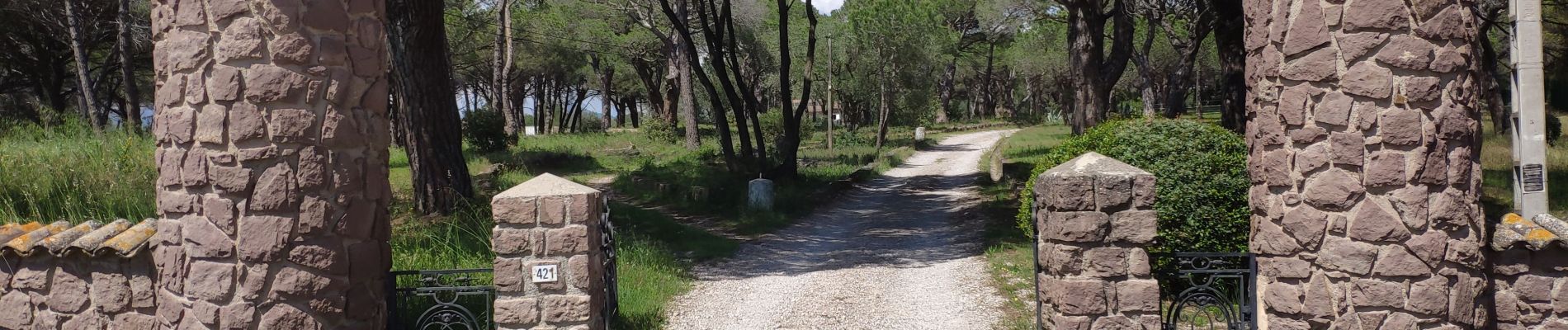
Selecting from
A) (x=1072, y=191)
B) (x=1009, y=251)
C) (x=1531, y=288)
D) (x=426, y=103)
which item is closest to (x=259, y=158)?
(x=1072, y=191)

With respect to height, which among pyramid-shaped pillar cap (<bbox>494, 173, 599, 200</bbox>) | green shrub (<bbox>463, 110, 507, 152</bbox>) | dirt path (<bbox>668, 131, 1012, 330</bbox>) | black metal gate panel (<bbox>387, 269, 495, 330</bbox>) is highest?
→ green shrub (<bbox>463, 110, 507, 152</bbox>)

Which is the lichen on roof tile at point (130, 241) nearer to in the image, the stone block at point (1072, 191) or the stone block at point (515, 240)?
the stone block at point (515, 240)

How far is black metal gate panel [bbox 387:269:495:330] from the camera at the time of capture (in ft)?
18.2

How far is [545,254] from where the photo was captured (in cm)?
561

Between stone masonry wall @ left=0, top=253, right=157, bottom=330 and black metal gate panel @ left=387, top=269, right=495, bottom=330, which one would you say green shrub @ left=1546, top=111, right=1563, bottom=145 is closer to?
black metal gate panel @ left=387, top=269, right=495, bottom=330

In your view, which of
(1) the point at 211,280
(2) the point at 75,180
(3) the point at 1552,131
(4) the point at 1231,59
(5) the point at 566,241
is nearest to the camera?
(1) the point at 211,280

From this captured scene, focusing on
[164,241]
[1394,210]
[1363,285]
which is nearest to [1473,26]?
[1394,210]

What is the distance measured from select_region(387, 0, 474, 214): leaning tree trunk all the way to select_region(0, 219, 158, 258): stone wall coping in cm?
514

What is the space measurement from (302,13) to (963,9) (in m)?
42.4

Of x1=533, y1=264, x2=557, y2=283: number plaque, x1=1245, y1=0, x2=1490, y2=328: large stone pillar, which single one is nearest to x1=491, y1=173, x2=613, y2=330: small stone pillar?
x1=533, y1=264, x2=557, y2=283: number plaque

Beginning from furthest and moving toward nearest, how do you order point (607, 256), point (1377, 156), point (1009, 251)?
point (1009, 251) → point (607, 256) → point (1377, 156)

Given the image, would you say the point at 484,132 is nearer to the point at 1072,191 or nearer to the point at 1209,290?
the point at 1072,191

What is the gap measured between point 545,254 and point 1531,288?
5776 millimetres

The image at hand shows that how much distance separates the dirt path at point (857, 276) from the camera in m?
7.54
